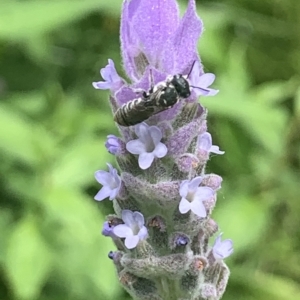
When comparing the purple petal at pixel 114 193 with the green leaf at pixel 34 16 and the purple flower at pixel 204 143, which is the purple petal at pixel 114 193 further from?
the green leaf at pixel 34 16

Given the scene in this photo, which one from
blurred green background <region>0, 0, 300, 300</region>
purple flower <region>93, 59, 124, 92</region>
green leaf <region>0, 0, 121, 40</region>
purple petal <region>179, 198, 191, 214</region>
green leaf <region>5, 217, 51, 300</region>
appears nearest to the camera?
purple petal <region>179, 198, 191, 214</region>

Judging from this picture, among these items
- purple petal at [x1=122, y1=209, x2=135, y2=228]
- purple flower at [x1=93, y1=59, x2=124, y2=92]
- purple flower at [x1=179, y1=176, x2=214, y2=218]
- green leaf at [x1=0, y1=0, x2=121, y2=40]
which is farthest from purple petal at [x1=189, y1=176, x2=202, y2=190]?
green leaf at [x1=0, y1=0, x2=121, y2=40]

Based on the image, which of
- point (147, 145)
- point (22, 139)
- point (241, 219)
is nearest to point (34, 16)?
point (22, 139)

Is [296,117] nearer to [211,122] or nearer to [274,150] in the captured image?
[274,150]

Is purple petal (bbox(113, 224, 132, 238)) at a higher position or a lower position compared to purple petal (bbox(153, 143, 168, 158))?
lower

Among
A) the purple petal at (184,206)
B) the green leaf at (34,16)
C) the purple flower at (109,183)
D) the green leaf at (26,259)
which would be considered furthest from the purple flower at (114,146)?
the green leaf at (34,16)

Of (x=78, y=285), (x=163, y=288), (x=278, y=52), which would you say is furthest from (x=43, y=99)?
(x=163, y=288)

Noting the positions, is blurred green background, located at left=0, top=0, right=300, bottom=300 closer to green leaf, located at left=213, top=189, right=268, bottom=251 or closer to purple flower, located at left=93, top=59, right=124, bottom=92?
green leaf, located at left=213, top=189, right=268, bottom=251
